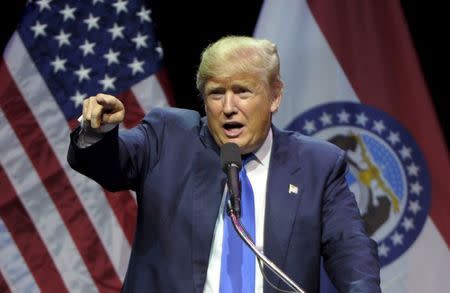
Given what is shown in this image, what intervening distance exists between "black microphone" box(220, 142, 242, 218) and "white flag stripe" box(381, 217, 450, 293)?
1807mm

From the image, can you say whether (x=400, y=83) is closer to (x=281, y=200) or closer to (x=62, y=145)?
(x=62, y=145)

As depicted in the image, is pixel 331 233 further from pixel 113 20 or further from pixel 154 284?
pixel 113 20

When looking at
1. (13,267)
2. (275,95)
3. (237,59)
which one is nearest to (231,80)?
(237,59)

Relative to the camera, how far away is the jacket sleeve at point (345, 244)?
1.75m

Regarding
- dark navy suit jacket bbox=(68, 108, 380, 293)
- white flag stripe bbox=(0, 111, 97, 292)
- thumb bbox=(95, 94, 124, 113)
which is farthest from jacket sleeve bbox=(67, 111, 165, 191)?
white flag stripe bbox=(0, 111, 97, 292)

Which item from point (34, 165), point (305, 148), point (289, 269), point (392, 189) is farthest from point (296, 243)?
point (34, 165)

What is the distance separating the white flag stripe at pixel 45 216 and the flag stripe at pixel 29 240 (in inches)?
Result: 0.7

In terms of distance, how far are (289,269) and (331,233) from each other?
0.13 m

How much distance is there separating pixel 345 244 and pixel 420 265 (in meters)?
1.59

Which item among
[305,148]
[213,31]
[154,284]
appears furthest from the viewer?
[213,31]

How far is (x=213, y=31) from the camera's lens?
3229mm

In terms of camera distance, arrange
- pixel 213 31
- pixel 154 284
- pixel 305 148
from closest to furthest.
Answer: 1. pixel 154 284
2. pixel 305 148
3. pixel 213 31

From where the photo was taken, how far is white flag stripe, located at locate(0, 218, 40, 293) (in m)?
3.35

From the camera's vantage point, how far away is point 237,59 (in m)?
1.90
